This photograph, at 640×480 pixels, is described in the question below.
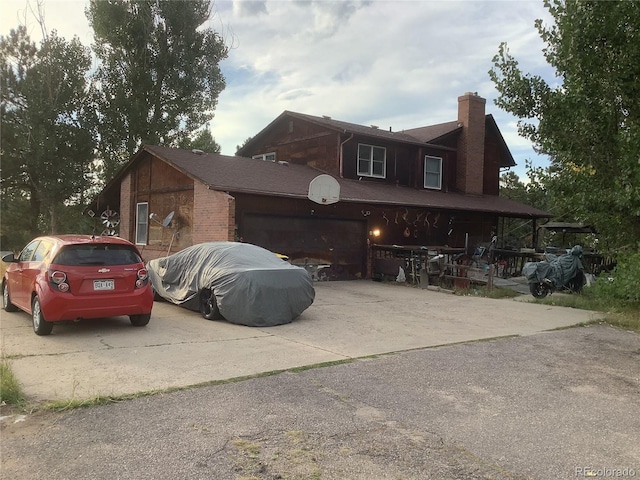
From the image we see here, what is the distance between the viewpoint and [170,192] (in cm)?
1706

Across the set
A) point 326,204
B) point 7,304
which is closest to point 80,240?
point 7,304

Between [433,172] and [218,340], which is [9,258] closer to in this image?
[218,340]

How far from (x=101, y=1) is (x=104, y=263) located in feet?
83.8

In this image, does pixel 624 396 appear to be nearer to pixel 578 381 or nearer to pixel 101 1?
pixel 578 381

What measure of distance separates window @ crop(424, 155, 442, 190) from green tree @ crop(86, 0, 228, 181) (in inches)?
600

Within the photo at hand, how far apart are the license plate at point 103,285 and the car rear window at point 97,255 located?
0.31 metres

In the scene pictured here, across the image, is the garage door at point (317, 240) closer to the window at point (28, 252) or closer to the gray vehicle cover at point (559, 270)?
the gray vehicle cover at point (559, 270)

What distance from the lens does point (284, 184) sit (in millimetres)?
16594

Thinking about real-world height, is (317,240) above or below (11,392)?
above

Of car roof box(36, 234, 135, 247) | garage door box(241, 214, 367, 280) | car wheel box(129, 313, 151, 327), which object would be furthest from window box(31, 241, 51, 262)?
garage door box(241, 214, 367, 280)

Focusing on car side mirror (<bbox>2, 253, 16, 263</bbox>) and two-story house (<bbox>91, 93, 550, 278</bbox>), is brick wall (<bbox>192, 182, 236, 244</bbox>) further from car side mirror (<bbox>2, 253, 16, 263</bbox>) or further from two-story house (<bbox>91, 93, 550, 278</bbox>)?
car side mirror (<bbox>2, 253, 16, 263</bbox>)

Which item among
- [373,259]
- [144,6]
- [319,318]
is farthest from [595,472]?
[144,6]

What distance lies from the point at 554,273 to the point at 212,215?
9.79 meters

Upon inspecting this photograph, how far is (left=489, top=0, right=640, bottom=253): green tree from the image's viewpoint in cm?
1027
